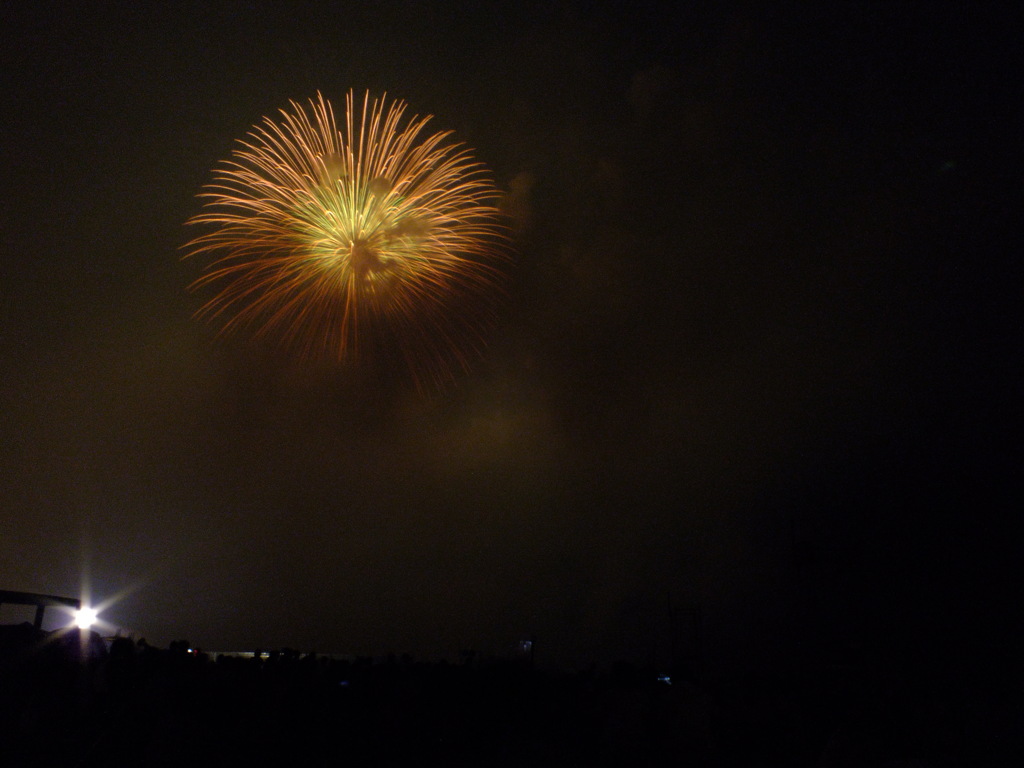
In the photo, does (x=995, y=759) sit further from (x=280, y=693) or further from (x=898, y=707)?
(x=280, y=693)

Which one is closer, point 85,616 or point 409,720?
point 409,720

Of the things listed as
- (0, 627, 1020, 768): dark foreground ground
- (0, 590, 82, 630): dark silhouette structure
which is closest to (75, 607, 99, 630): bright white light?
(0, 590, 82, 630): dark silhouette structure

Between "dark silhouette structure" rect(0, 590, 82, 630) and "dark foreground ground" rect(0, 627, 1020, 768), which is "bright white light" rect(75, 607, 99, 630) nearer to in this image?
"dark silhouette structure" rect(0, 590, 82, 630)

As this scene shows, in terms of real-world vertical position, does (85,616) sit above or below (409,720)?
above

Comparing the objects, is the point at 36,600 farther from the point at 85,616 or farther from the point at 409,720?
the point at 409,720

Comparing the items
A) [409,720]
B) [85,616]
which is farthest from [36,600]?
[409,720]

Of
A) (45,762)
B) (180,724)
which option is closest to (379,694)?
(180,724)

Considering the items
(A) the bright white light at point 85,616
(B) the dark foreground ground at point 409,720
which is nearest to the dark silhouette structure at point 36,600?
(A) the bright white light at point 85,616

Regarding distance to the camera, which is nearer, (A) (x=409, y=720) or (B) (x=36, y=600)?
(A) (x=409, y=720)

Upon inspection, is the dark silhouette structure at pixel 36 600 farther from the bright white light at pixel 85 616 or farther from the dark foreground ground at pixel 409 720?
the dark foreground ground at pixel 409 720
